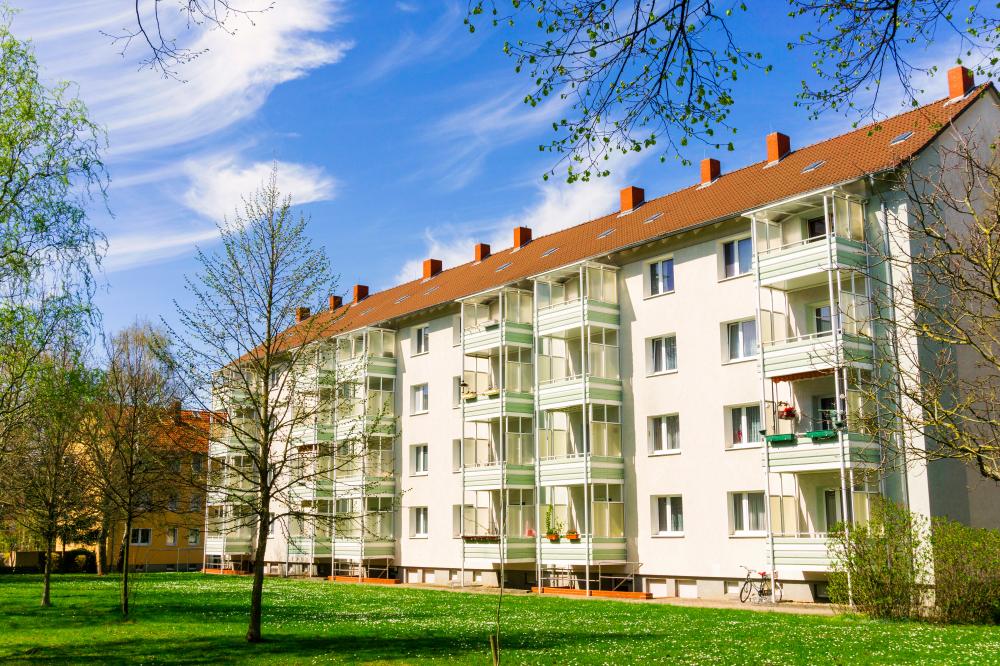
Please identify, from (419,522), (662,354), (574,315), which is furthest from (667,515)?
(419,522)

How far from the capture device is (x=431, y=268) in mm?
52438

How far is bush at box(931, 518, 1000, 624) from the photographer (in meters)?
20.1

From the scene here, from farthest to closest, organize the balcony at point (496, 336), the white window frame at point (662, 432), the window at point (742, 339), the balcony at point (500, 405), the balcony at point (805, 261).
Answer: the balcony at point (496, 336), the balcony at point (500, 405), the white window frame at point (662, 432), the window at point (742, 339), the balcony at point (805, 261)

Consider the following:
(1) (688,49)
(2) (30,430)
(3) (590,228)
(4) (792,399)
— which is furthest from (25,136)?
(3) (590,228)

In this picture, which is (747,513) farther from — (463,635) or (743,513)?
(463,635)

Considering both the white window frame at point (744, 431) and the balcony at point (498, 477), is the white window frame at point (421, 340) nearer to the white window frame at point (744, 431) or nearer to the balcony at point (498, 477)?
the balcony at point (498, 477)

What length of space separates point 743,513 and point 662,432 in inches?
171

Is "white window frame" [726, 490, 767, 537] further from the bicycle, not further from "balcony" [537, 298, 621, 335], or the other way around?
"balcony" [537, 298, 621, 335]

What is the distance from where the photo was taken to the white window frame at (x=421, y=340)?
4385 centimetres

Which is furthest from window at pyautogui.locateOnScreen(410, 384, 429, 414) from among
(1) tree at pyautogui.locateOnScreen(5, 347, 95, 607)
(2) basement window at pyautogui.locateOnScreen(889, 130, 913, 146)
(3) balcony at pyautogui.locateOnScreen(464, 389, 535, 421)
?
(2) basement window at pyautogui.locateOnScreen(889, 130, 913, 146)

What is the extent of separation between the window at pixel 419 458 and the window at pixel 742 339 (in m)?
18.0

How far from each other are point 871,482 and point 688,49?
795 inches

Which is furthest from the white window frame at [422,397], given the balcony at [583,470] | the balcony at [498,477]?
the balcony at [583,470]

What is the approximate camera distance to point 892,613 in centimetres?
2081
